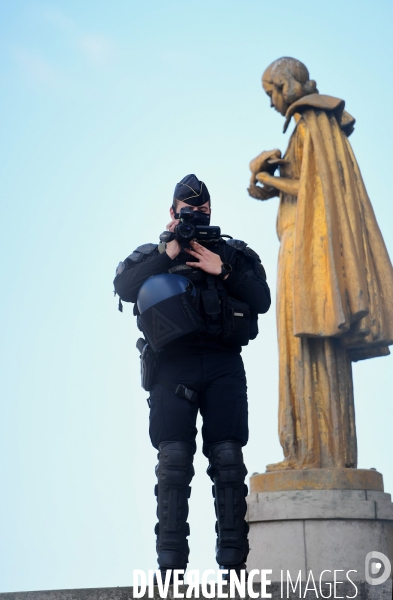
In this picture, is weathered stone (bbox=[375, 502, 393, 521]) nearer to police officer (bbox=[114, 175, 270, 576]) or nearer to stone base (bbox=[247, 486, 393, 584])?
stone base (bbox=[247, 486, 393, 584])

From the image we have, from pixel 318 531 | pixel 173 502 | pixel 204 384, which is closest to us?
pixel 173 502

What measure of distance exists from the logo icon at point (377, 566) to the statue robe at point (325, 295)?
0.80 metres

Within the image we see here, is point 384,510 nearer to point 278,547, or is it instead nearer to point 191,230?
point 278,547

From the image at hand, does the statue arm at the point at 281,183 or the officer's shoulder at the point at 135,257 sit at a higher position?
the statue arm at the point at 281,183

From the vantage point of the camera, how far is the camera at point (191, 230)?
4512 millimetres

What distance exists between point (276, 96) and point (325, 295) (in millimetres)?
2037

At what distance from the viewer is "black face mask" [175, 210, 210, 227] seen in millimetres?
4656

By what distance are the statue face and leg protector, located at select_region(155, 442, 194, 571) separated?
496cm

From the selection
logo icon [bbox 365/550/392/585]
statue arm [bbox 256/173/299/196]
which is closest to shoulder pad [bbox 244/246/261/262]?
logo icon [bbox 365/550/392/585]

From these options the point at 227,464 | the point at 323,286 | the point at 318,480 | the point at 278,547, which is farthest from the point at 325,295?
the point at 227,464

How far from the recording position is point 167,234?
4562 mm

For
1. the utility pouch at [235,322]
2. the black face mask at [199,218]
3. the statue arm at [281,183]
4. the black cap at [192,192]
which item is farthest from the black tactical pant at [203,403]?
the statue arm at [281,183]

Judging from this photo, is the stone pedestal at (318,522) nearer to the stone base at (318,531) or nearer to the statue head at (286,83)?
the stone base at (318,531)

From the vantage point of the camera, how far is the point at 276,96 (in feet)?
28.5
